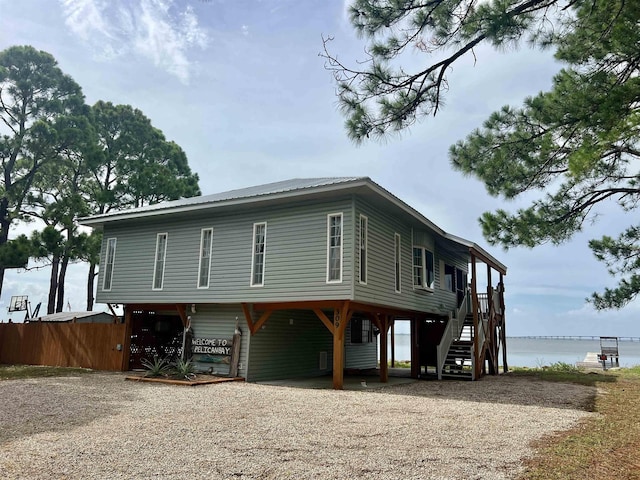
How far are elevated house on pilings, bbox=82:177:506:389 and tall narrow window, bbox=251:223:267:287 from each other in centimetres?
3

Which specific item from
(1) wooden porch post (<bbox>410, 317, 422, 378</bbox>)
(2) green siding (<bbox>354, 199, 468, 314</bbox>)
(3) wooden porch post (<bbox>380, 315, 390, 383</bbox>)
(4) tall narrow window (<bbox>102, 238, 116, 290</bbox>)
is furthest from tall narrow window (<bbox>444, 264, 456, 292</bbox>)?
(4) tall narrow window (<bbox>102, 238, 116, 290</bbox>)

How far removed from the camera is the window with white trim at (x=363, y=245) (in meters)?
12.0

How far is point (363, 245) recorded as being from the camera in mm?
12117

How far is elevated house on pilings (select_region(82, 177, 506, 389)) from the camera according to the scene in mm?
12031

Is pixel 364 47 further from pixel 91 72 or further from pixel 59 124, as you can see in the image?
pixel 59 124

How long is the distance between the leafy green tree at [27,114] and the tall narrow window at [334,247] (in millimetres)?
15177

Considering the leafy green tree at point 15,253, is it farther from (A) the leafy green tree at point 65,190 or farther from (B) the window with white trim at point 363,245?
(B) the window with white trim at point 363,245

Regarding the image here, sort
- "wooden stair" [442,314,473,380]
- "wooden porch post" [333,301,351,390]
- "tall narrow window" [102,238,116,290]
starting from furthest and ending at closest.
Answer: "tall narrow window" [102,238,116,290] < "wooden stair" [442,314,473,380] < "wooden porch post" [333,301,351,390]

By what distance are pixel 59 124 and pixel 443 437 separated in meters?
22.1

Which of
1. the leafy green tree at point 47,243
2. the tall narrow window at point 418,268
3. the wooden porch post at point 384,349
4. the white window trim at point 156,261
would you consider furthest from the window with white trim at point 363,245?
the leafy green tree at point 47,243

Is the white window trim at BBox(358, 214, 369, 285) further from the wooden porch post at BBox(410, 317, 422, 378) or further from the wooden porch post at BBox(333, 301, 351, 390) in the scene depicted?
the wooden porch post at BBox(410, 317, 422, 378)

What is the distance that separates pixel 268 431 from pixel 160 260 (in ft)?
32.7

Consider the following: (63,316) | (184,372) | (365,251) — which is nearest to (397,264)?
(365,251)

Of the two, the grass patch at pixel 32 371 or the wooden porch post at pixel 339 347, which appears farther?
the grass patch at pixel 32 371
